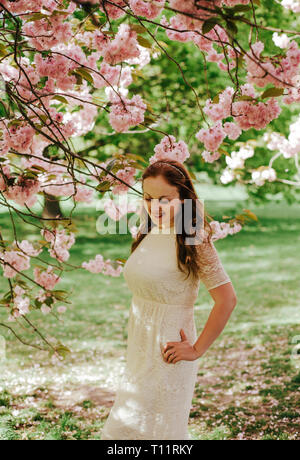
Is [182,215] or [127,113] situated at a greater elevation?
[127,113]

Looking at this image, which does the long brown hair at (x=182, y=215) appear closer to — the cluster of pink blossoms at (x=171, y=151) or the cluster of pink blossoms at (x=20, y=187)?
the cluster of pink blossoms at (x=171, y=151)

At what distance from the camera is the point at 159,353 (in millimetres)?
1909

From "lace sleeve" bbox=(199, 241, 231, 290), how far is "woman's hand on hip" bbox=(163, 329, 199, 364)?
231 millimetres

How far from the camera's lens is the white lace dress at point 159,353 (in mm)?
1906

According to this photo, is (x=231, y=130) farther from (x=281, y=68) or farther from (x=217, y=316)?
(x=217, y=316)

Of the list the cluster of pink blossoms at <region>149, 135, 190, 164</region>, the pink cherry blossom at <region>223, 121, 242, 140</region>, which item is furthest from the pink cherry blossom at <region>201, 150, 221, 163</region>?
the cluster of pink blossoms at <region>149, 135, 190, 164</region>

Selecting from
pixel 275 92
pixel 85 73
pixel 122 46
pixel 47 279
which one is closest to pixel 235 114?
pixel 275 92

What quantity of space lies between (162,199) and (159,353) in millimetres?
559

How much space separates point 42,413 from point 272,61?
3157 mm

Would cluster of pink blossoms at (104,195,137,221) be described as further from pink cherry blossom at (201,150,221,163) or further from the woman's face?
the woman's face

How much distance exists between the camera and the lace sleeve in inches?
74.9

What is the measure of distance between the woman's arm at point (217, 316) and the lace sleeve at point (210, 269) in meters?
0.02
